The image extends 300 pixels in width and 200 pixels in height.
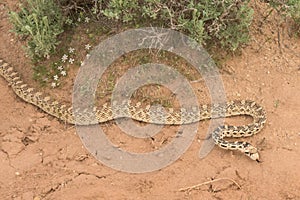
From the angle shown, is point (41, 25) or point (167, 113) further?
point (41, 25)

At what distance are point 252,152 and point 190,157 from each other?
2.82ft

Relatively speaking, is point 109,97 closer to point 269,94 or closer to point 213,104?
point 213,104

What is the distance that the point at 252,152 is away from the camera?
638cm

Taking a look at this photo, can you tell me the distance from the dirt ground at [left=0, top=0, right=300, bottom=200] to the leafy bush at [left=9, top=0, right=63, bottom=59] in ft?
2.07

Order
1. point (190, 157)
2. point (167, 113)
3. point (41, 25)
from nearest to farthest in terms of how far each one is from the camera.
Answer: point (190, 157) → point (167, 113) → point (41, 25)

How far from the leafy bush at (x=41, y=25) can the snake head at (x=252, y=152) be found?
361 cm

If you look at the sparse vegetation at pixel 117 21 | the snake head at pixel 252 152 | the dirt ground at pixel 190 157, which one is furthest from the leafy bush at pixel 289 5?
the snake head at pixel 252 152

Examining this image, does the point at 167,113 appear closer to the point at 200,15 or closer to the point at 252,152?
the point at 252,152

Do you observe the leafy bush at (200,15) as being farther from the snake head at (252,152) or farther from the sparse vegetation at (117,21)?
the snake head at (252,152)

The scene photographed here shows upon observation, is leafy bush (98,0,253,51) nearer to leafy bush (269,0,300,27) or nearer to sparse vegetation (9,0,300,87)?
sparse vegetation (9,0,300,87)

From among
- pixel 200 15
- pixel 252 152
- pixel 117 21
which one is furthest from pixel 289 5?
pixel 117 21

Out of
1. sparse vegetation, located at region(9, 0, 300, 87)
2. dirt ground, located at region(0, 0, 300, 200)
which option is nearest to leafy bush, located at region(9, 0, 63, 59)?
sparse vegetation, located at region(9, 0, 300, 87)

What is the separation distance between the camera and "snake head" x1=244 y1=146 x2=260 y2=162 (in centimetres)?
635

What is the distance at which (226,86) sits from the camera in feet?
24.6
